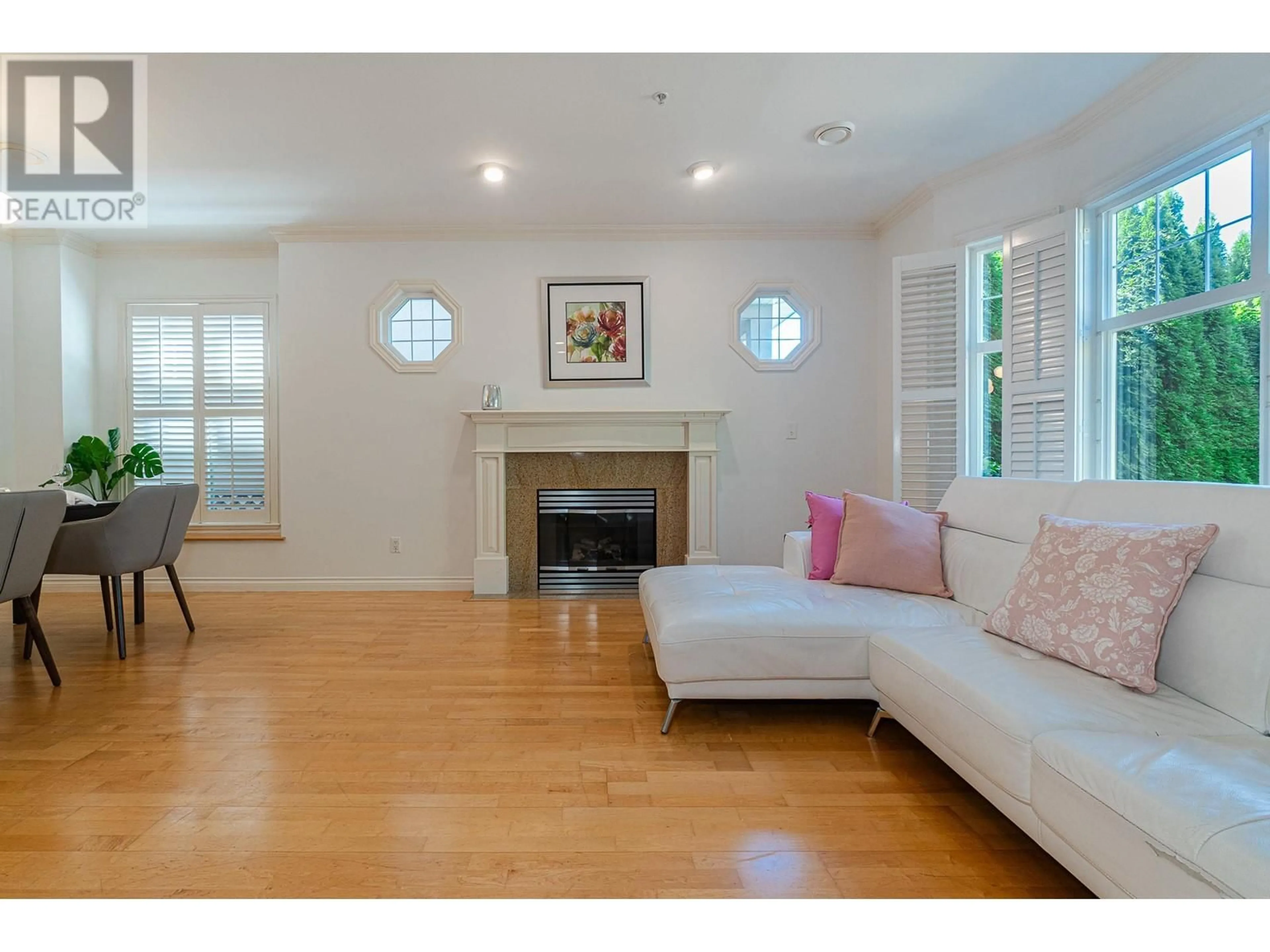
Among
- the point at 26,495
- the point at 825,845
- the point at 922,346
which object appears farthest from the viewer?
the point at 922,346

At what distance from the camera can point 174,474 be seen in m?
4.98

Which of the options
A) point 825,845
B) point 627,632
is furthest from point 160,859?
point 627,632

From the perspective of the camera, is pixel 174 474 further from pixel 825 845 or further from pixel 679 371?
pixel 825 845

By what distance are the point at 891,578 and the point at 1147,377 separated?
1.59 m

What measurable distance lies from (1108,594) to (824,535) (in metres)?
1.23

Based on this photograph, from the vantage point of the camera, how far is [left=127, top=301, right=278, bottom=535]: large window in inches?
195

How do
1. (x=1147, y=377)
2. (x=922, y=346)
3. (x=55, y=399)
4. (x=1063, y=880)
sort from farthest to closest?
(x=55, y=399) < (x=922, y=346) < (x=1147, y=377) < (x=1063, y=880)

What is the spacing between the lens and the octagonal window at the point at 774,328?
4.62 m

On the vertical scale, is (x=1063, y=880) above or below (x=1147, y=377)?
below

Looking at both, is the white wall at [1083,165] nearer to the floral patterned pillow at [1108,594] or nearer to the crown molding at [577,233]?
the crown molding at [577,233]

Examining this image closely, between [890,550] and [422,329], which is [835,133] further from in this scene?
[422,329]

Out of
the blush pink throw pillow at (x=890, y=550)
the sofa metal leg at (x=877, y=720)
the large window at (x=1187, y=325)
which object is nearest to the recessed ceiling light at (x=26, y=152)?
the blush pink throw pillow at (x=890, y=550)
